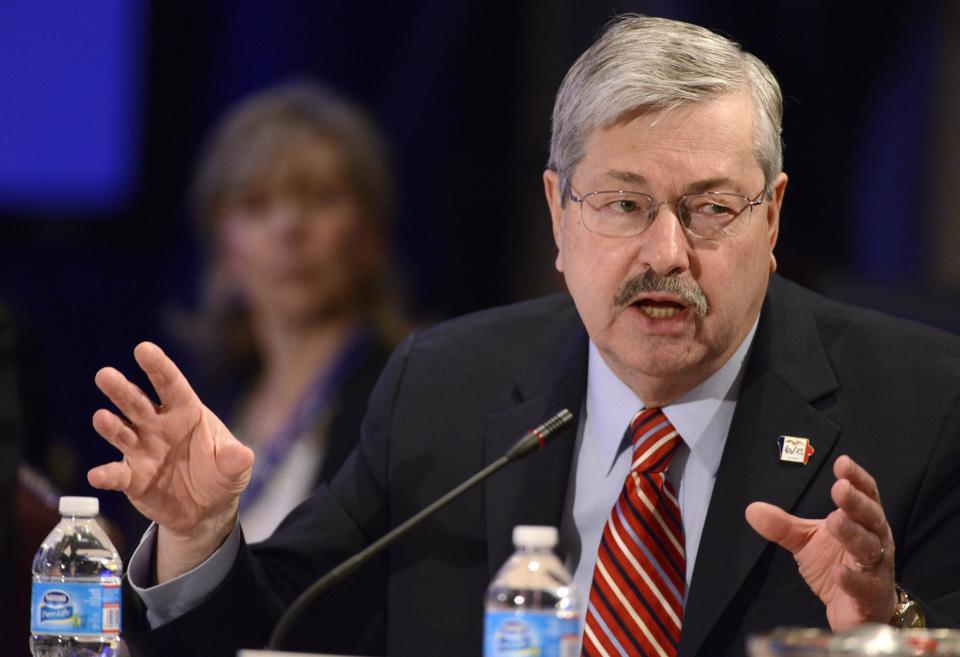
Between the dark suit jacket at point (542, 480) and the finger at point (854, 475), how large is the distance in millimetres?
328

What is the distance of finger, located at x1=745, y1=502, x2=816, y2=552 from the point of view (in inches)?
73.1

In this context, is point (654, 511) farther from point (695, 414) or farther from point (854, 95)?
point (854, 95)

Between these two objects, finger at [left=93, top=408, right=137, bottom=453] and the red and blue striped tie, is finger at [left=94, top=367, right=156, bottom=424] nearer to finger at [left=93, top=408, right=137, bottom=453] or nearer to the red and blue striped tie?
finger at [left=93, top=408, right=137, bottom=453]

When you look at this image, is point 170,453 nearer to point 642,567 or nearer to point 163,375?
point 163,375

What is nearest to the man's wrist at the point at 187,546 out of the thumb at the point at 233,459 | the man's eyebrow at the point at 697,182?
the thumb at the point at 233,459

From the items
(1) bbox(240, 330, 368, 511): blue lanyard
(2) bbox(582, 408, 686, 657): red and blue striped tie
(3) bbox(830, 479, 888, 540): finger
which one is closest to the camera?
(3) bbox(830, 479, 888, 540): finger

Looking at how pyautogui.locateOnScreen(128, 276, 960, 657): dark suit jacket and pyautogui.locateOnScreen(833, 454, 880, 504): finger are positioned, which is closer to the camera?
pyautogui.locateOnScreen(833, 454, 880, 504): finger

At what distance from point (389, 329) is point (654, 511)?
6.60ft

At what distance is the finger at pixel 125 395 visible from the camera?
2.03 meters

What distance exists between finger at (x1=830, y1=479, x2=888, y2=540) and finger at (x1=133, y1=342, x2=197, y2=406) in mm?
861

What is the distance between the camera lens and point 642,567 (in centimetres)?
217

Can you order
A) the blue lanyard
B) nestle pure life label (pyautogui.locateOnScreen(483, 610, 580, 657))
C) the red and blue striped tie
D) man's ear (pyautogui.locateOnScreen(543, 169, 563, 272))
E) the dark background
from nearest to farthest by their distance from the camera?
1. nestle pure life label (pyautogui.locateOnScreen(483, 610, 580, 657))
2. the red and blue striped tie
3. man's ear (pyautogui.locateOnScreen(543, 169, 563, 272))
4. the blue lanyard
5. the dark background

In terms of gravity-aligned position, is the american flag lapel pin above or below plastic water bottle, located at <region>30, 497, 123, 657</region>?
above

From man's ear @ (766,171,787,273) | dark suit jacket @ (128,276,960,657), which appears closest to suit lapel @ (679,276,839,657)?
dark suit jacket @ (128,276,960,657)
